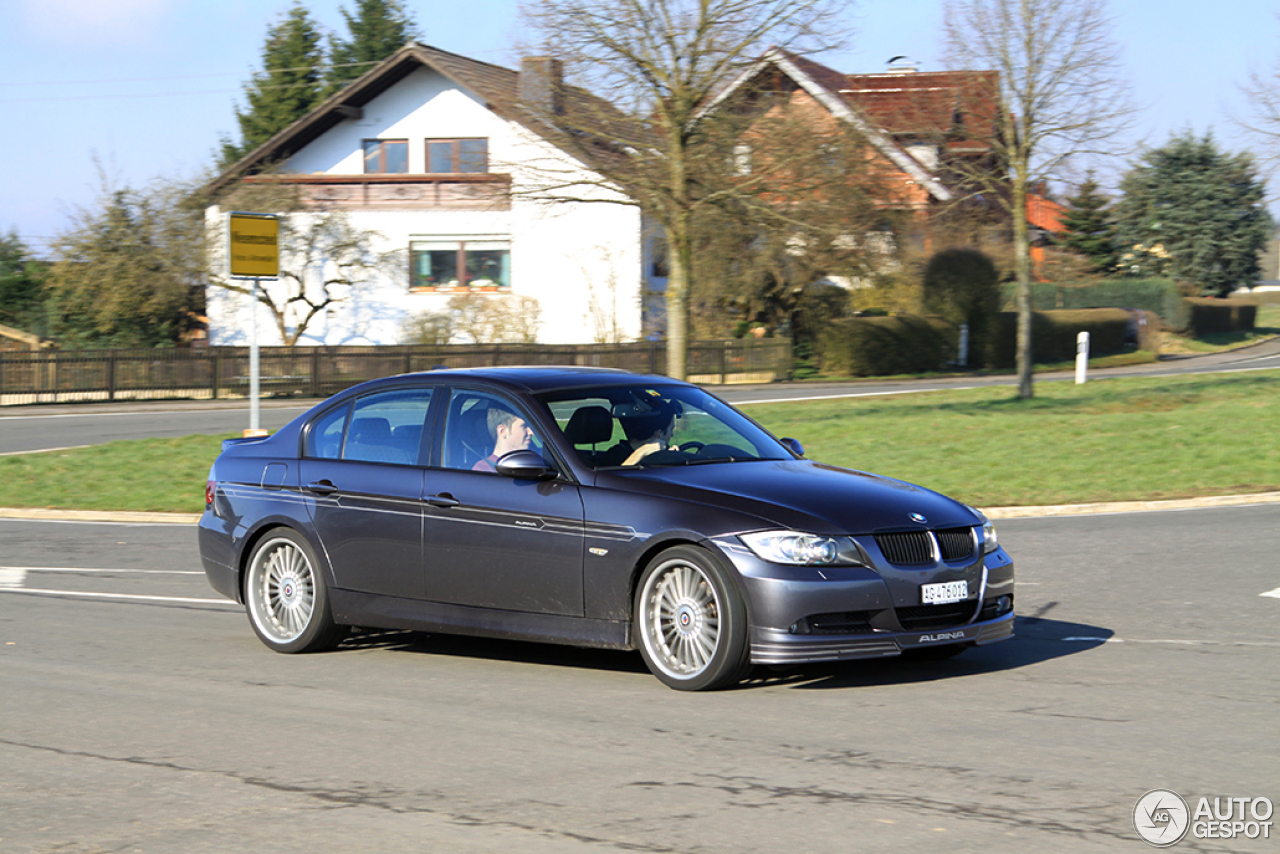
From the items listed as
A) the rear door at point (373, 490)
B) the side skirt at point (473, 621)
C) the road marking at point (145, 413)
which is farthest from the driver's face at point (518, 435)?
the road marking at point (145, 413)

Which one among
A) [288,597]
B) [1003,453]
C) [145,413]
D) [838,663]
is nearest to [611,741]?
[838,663]

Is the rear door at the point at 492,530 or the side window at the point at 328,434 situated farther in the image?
the side window at the point at 328,434

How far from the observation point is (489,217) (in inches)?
1795

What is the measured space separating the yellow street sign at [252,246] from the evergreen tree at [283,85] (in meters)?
64.2

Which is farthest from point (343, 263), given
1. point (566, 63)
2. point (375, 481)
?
point (375, 481)

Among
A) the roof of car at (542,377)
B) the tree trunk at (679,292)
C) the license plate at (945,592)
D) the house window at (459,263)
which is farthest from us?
the house window at (459,263)

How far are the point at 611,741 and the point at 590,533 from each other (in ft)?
4.75

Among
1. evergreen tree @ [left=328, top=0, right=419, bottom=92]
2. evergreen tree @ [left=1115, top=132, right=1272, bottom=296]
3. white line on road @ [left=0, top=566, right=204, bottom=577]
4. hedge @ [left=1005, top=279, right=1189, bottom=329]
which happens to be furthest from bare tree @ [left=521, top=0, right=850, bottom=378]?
evergreen tree @ [left=328, top=0, right=419, bottom=92]

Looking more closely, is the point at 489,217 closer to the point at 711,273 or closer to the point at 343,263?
the point at 343,263

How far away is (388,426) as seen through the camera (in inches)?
332

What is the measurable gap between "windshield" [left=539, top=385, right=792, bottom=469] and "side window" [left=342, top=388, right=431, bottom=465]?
811 millimetres

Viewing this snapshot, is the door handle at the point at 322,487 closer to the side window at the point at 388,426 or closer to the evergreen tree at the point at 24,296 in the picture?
the side window at the point at 388,426

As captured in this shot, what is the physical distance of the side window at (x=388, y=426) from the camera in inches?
326

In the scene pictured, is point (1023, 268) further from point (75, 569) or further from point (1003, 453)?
point (75, 569)
